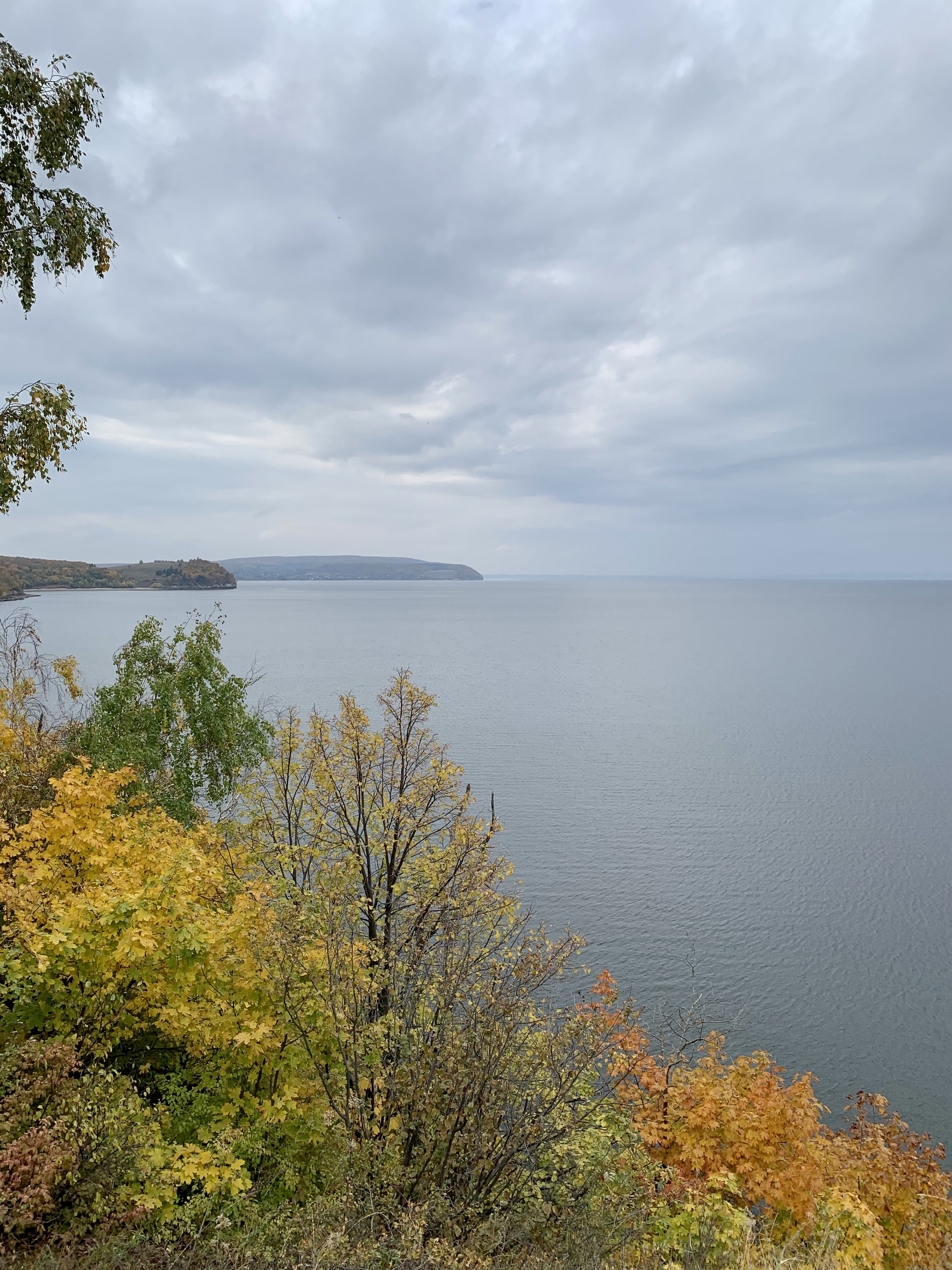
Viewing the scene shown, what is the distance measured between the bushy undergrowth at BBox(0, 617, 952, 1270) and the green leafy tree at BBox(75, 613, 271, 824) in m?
8.41

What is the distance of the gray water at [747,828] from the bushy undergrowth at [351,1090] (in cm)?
771

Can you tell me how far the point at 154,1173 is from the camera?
909 centimetres

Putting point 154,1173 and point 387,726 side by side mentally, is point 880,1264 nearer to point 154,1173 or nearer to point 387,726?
point 154,1173

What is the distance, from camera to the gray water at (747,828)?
25328mm

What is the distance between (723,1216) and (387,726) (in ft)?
37.5

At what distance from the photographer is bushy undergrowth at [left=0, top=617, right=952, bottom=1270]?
8391mm

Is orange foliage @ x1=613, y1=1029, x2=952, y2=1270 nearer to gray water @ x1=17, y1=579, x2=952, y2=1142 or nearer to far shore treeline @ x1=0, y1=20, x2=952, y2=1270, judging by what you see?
far shore treeline @ x1=0, y1=20, x2=952, y2=1270

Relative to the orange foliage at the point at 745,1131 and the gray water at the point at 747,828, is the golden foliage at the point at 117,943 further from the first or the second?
the gray water at the point at 747,828

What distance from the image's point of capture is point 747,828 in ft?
143

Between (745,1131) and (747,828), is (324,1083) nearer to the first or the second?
(745,1131)

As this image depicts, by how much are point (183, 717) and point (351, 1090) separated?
21.0m

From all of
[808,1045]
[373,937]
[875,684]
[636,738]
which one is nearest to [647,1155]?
[373,937]

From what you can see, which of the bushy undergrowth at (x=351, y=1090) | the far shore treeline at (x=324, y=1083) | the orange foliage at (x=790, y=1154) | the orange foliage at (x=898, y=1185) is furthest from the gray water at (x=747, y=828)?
the far shore treeline at (x=324, y=1083)

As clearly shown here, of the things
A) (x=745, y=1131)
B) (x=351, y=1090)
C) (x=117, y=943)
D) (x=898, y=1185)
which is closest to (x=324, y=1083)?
(x=351, y=1090)
